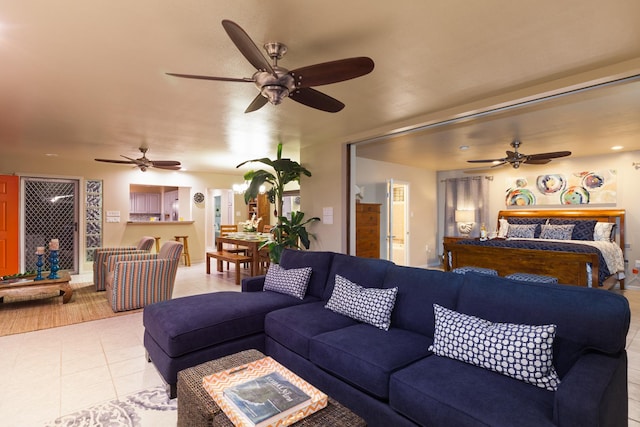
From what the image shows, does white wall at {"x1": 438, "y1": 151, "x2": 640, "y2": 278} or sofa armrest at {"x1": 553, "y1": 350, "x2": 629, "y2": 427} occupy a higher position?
white wall at {"x1": 438, "y1": 151, "x2": 640, "y2": 278}

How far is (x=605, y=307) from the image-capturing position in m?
1.56

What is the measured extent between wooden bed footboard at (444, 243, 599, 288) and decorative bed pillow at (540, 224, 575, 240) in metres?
1.64

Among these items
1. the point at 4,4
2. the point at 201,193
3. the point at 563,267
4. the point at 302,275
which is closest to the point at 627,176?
the point at 563,267

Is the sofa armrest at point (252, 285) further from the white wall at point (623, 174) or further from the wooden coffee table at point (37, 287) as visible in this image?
the white wall at point (623, 174)

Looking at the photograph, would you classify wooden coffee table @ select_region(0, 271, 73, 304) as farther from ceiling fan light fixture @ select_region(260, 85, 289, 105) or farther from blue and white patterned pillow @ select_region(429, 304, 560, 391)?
blue and white patterned pillow @ select_region(429, 304, 560, 391)

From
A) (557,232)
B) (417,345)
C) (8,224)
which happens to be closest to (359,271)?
(417,345)

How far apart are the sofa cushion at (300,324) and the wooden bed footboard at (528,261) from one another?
3.56 m

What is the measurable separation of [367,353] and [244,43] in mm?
1802

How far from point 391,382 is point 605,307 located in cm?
109

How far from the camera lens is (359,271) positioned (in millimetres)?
2799

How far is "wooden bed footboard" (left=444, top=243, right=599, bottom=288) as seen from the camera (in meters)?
4.30

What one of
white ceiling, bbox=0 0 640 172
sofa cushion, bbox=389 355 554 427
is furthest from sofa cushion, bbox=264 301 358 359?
white ceiling, bbox=0 0 640 172

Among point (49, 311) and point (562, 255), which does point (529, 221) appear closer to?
point (562, 255)

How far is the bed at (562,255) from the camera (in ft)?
14.3
